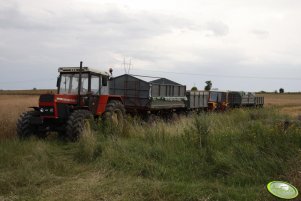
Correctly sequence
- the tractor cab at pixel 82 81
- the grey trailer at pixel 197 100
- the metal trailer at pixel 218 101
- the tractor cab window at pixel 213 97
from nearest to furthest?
the tractor cab at pixel 82 81 → the grey trailer at pixel 197 100 → the metal trailer at pixel 218 101 → the tractor cab window at pixel 213 97

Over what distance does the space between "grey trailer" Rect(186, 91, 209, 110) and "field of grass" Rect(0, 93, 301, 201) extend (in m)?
11.3

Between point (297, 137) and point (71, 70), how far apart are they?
803 centimetres

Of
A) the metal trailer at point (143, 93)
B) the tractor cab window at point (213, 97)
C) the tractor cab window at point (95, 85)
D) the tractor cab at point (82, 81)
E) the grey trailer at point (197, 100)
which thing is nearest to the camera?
the tractor cab at point (82, 81)

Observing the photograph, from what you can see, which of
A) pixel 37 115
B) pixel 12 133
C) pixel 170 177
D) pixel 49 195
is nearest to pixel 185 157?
pixel 170 177

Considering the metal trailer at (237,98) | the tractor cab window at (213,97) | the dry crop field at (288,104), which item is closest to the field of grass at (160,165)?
the dry crop field at (288,104)

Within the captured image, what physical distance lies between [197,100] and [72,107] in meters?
12.3

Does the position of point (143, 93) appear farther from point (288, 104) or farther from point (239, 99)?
point (288, 104)

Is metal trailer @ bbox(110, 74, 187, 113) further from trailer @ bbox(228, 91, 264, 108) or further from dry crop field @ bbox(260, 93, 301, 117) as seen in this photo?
trailer @ bbox(228, 91, 264, 108)

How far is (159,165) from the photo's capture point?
27.2 ft

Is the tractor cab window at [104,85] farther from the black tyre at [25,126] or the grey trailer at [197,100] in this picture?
the grey trailer at [197,100]

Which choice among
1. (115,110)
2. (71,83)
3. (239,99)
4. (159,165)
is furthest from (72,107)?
(239,99)

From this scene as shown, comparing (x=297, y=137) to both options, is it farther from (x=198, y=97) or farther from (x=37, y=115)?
(x=198, y=97)

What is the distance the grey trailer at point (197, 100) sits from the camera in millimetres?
22322

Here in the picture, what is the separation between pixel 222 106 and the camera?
97.5ft
